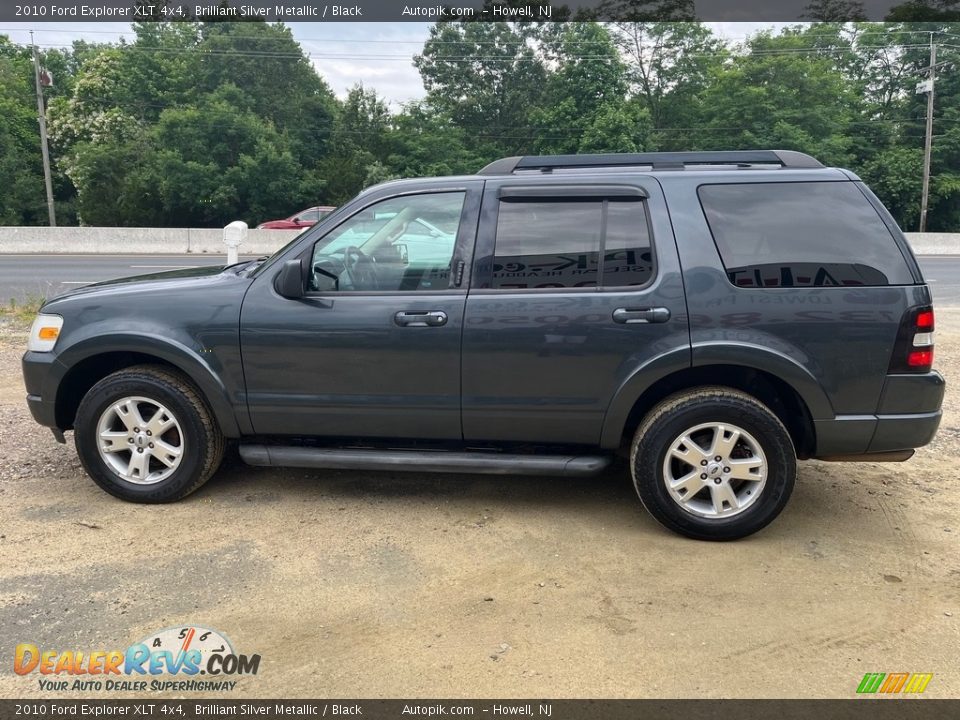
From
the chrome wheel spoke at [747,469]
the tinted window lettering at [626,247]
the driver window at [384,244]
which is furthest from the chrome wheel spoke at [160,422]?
the chrome wheel spoke at [747,469]

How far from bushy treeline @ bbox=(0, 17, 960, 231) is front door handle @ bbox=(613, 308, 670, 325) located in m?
33.8

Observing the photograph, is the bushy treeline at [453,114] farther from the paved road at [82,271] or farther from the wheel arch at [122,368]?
the wheel arch at [122,368]

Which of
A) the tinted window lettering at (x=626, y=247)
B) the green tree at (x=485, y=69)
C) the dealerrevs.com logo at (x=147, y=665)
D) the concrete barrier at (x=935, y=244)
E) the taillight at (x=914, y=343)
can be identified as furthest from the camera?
the green tree at (x=485, y=69)

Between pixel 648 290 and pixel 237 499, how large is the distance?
8.70ft

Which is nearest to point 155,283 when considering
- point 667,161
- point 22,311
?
point 667,161

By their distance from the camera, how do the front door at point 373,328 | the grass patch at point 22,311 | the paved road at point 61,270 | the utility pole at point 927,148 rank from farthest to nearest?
the utility pole at point 927,148
the paved road at point 61,270
the grass patch at point 22,311
the front door at point 373,328

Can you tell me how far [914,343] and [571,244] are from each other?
5.74 feet

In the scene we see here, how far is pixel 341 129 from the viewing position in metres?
39.2

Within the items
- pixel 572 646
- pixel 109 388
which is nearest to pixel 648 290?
pixel 572 646

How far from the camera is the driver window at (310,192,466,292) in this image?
403 cm

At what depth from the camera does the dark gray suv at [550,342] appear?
143 inches

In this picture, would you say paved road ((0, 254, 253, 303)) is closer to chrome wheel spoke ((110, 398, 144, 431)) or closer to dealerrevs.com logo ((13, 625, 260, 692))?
chrome wheel spoke ((110, 398, 144, 431))

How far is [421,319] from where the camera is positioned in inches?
152
